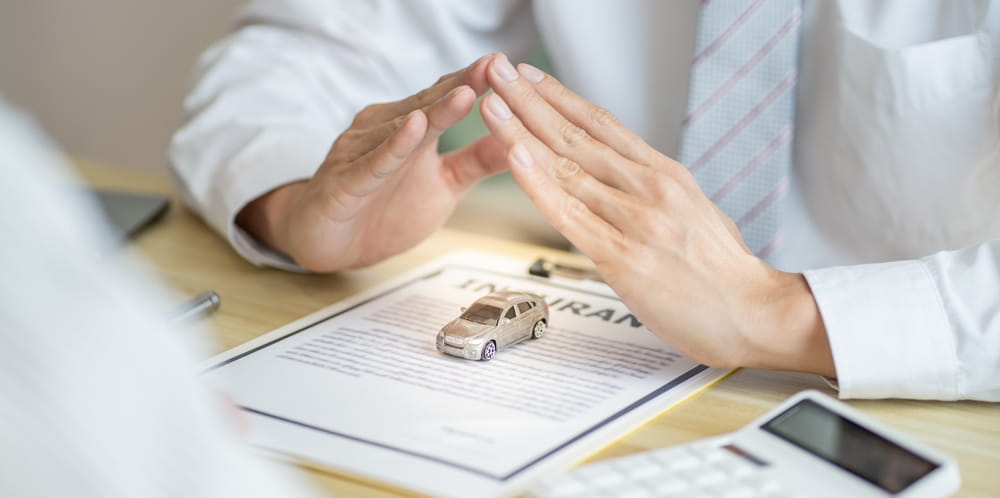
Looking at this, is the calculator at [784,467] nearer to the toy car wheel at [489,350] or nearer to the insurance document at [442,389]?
the insurance document at [442,389]

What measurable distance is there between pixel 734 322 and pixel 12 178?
0.53 m

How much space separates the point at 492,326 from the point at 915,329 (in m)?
0.31

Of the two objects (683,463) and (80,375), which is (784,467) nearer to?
(683,463)

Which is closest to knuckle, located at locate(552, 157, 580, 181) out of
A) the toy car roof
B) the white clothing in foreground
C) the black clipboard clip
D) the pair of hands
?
the pair of hands

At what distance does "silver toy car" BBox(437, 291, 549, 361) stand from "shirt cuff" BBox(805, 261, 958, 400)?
220mm

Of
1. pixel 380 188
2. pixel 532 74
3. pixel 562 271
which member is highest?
pixel 532 74

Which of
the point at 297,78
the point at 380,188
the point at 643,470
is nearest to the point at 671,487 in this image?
the point at 643,470

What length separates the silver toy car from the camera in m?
0.76

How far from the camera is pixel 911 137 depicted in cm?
100

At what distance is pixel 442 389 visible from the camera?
717mm

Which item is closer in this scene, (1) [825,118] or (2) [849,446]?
(2) [849,446]

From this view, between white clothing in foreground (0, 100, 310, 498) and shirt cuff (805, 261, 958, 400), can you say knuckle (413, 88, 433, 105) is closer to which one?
shirt cuff (805, 261, 958, 400)

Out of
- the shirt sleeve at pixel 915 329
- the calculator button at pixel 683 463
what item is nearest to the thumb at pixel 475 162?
the shirt sleeve at pixel 915 329

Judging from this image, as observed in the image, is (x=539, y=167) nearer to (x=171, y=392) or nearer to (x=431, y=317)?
(x=431, y=317)
